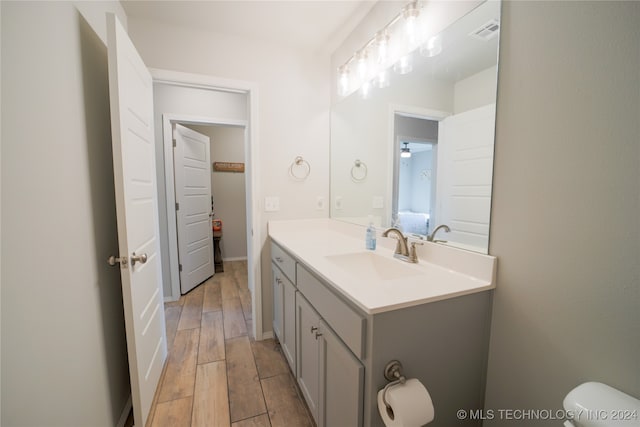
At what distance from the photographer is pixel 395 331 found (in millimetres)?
863

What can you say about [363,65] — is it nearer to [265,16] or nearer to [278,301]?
[265,16]

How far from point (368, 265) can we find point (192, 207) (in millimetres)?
2578

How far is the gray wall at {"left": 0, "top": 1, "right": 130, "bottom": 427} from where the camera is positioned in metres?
0.69

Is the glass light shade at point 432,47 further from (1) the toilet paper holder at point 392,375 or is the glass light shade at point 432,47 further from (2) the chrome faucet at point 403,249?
(1) the toilet paper holder at point 392,375

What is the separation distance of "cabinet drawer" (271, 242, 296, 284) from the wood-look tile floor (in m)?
0.71

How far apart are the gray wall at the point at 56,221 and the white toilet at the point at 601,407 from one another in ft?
4.63

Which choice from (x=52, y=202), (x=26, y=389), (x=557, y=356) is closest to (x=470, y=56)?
(x=557, y=356)

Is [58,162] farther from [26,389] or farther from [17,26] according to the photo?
[26,389]

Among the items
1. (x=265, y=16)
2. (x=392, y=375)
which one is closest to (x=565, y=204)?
(x=392, y=375)

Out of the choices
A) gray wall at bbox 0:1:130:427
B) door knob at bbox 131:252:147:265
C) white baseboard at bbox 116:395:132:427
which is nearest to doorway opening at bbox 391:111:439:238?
door knob at bbox 131:252:147:265

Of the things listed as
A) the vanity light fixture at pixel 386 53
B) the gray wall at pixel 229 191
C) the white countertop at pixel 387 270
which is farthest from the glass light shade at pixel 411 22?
the gray wall at pixel 229 191

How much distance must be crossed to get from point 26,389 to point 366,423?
1.00m

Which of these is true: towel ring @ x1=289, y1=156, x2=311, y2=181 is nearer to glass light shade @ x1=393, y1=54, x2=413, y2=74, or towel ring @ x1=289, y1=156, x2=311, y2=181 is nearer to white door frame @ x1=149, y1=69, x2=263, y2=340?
white door frame @ x1=149, y1=69, x2=263, y2=340

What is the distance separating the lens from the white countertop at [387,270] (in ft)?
2.95
